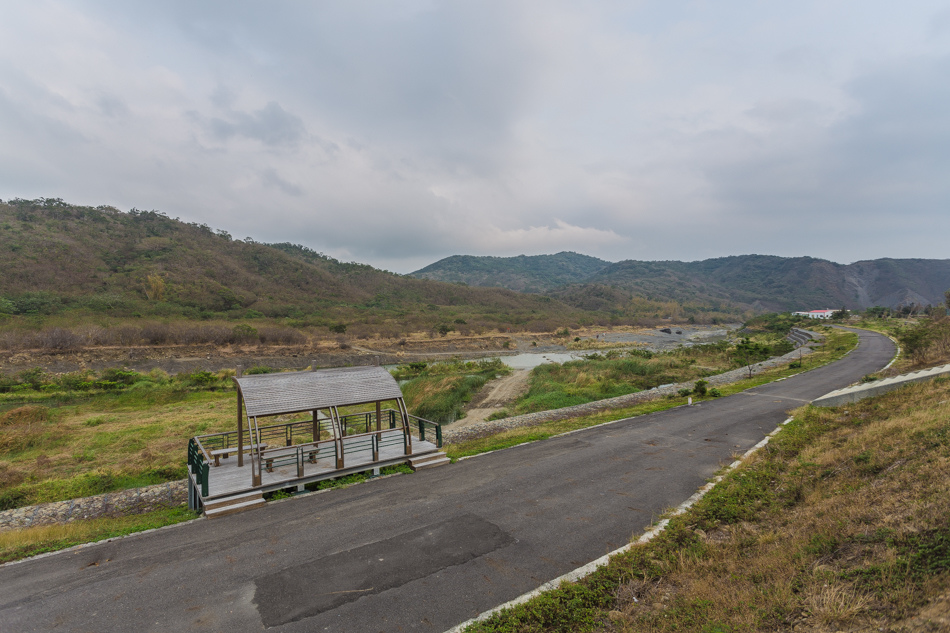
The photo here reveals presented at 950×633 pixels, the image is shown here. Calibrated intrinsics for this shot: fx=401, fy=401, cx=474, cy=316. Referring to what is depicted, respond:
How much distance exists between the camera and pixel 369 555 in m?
6.64

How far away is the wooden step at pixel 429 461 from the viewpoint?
1078cm

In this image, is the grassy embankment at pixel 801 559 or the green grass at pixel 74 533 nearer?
the grassy embankment at pixel 801 559

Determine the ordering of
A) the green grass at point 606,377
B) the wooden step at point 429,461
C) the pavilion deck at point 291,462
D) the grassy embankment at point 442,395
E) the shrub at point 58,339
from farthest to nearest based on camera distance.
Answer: the shrub at point 58,339
the grassy embankment at point 442,395
the green grass at point 606,377
the wooden step at point 429,461
the pavilion deck at point 291,462

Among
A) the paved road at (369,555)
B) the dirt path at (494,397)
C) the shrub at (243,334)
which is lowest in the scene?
the dirt path at (494,397)

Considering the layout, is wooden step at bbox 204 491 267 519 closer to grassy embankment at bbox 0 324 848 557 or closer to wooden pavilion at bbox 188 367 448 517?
wooden pavilion at bbox 188 367 448 517

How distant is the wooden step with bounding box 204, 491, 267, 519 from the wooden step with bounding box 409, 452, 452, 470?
142 inches

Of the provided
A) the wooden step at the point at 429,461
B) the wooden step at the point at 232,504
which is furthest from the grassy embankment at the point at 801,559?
the wooden step at the point at 232,504

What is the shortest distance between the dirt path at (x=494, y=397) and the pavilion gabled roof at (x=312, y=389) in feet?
33.9

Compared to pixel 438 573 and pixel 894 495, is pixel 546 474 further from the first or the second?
pixel 894 495

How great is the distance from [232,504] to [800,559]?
988 cm

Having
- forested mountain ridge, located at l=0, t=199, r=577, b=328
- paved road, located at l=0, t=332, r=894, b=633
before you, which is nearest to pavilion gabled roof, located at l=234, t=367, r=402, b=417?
paved road, located at l=0, t=332, r=894, b=633

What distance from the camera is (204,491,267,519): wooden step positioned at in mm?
8297

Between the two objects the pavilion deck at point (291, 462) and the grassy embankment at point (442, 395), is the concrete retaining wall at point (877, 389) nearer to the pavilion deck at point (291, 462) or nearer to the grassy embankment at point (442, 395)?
the pavilion deck at point (291, 462)

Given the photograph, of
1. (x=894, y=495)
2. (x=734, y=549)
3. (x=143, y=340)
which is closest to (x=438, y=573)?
(x=734, y=549)
